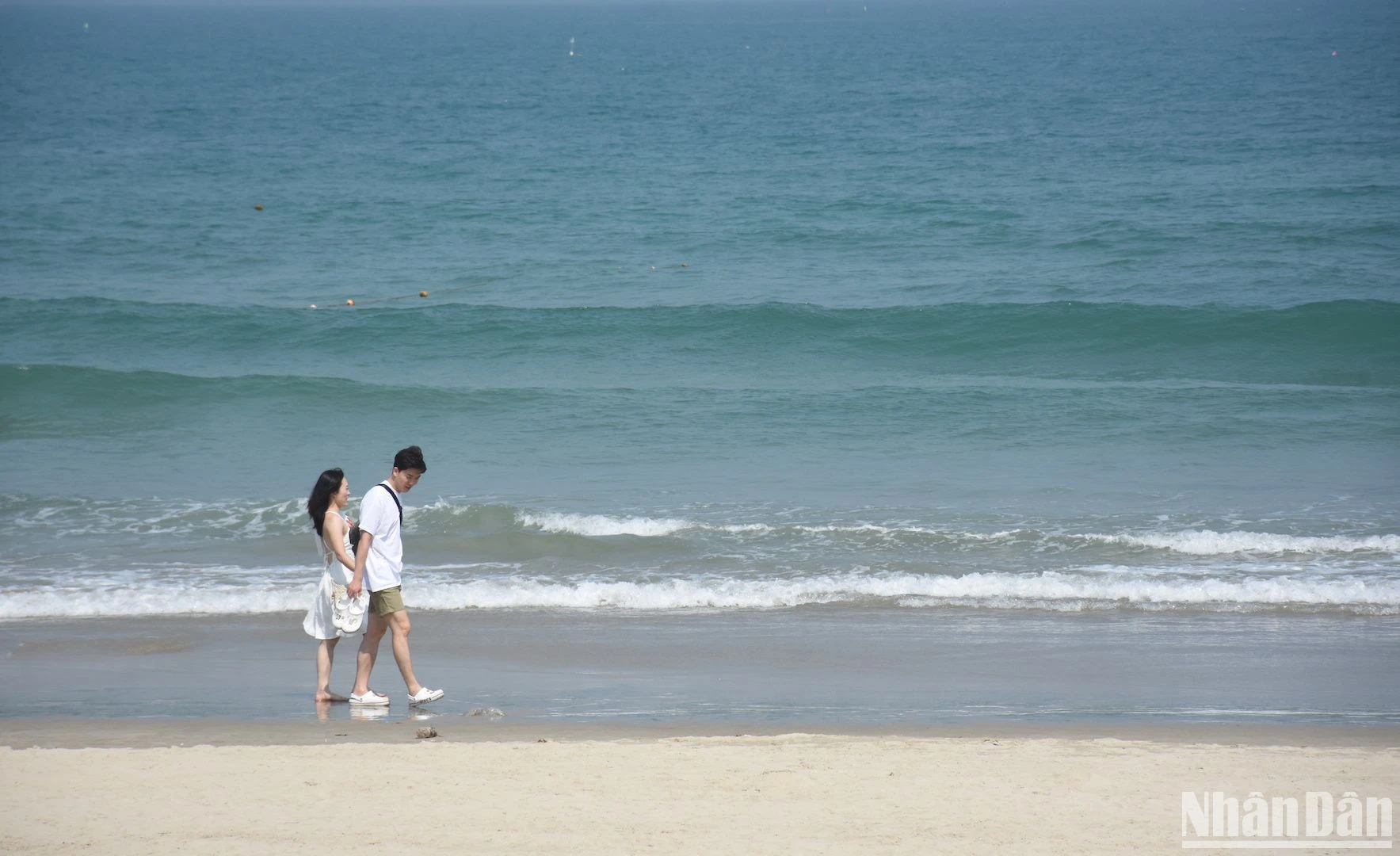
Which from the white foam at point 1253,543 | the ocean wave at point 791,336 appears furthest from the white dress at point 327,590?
the ocean wave at point 791,336

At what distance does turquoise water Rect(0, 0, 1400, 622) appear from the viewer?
390 inches

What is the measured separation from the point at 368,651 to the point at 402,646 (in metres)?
0.25

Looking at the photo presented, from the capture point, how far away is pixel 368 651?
270 inches

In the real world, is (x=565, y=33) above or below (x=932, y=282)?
above

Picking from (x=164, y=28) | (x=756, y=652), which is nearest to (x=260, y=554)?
(x=756, y=652)

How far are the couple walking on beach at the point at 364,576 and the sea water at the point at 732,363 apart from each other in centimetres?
215

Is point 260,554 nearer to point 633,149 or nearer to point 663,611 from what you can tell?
point 663,611

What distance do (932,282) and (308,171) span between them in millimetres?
19962

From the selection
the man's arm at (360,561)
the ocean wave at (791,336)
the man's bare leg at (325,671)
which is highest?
the ocean wave at (791,336)

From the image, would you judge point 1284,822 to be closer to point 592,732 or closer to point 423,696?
point 592,732

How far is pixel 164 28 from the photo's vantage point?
143500mm

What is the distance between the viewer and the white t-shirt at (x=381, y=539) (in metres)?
6.62


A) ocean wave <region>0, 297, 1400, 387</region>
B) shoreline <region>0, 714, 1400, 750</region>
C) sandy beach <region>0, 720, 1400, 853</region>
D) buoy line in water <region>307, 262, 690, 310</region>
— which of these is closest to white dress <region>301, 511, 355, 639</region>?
shoreline <region>0, 714, 1400, 750</region>

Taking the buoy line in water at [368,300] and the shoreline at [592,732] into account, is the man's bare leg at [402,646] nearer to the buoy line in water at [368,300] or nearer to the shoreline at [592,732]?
the shoreline at [592,732]
